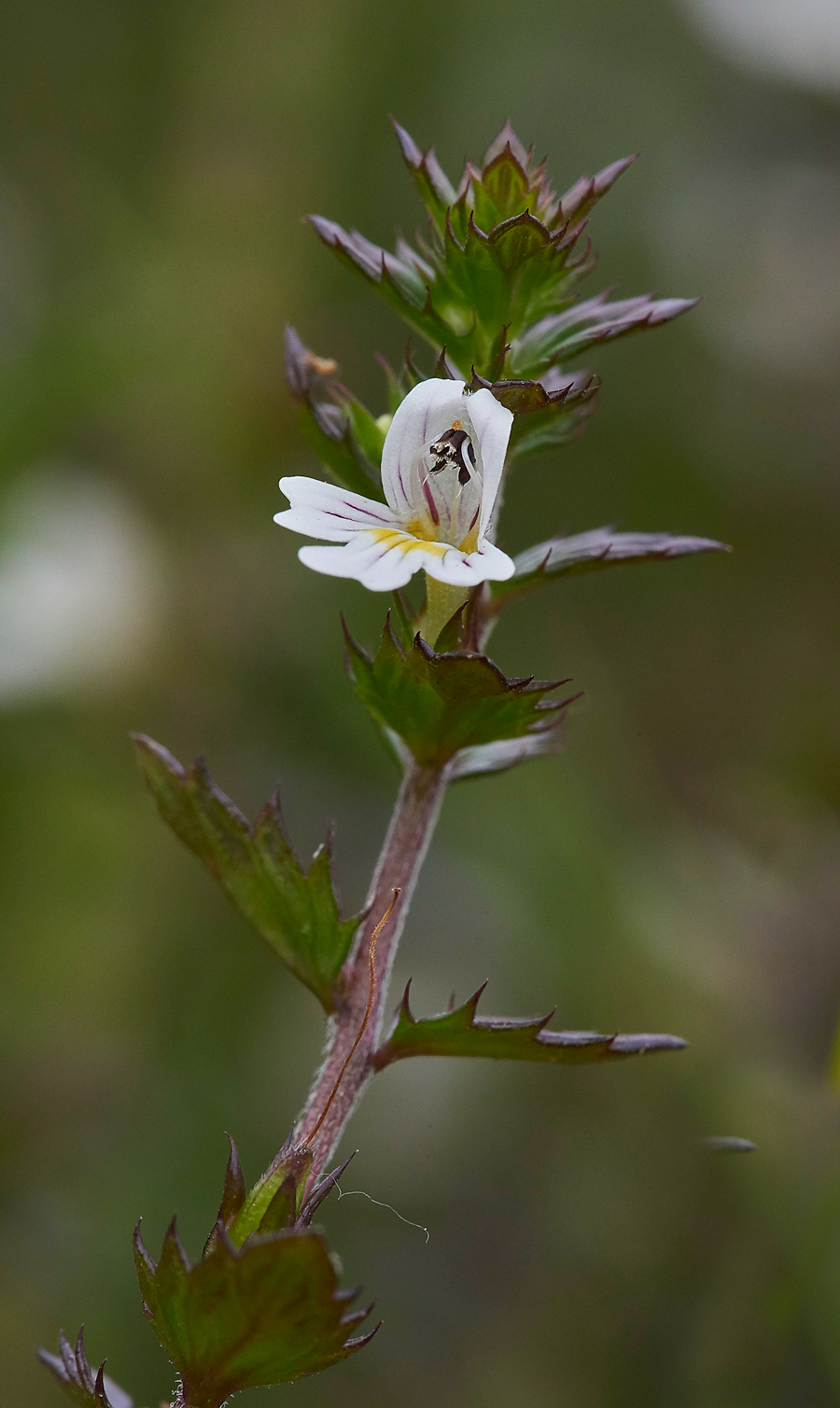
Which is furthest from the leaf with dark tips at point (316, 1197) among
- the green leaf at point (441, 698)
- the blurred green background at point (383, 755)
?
the blurred green background at point (383, 755)

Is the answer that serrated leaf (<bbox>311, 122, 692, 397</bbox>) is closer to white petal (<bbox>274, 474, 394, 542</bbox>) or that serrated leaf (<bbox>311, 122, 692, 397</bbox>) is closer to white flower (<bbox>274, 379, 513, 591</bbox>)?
white flower (<bbox>274, 379, 513, 591</bbox>)

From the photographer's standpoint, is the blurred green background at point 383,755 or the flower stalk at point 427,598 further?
the blurred green background at point 383,755

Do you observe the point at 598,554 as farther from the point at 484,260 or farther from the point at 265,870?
the point at 265,870

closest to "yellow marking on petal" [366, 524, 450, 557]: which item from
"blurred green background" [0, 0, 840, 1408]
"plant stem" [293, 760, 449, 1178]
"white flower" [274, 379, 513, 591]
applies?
"white flower" [274, 379, 513, 591]

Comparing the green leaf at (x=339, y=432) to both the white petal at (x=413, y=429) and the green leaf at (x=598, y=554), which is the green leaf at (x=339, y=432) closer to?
the white petal at (x=413, y=429)

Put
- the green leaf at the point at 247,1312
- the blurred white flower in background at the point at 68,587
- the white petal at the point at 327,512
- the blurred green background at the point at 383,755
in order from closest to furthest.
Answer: the green leaf at the point at 247,1312
the white petal at the point at 327,512
the blurred green background at the point at 383,755
the blurred white flower in background at the point at 68,587

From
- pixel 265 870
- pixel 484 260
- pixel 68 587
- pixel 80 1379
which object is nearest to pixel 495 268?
pixel 484 260

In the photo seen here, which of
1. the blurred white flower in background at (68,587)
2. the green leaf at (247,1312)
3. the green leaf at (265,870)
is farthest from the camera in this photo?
the blurred white flower in background at (68,587)
